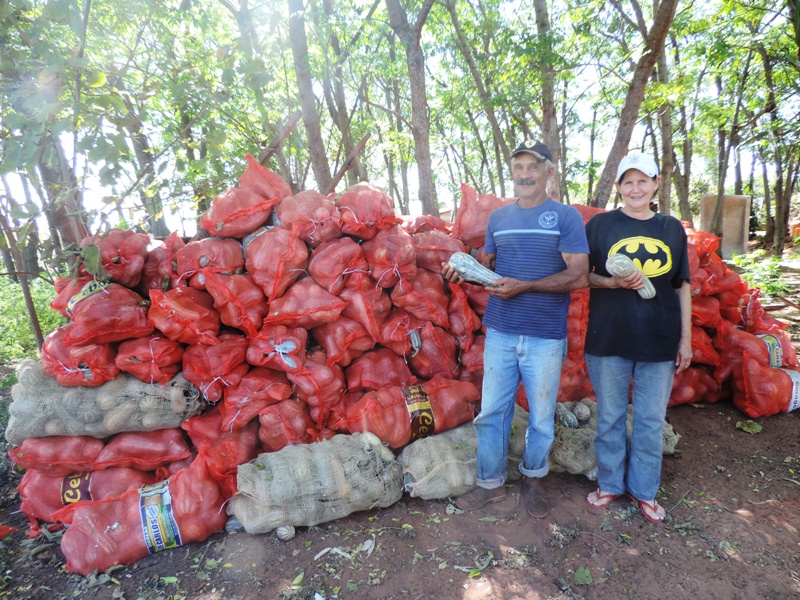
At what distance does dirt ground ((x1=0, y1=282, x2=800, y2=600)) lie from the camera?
214cm

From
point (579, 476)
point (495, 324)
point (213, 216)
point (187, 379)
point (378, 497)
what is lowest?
point (579, 476)

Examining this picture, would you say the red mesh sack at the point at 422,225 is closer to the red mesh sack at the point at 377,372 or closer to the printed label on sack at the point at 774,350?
the red mesh sack at the point at 377,372

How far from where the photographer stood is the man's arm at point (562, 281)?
2273mm

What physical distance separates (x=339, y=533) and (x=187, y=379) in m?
1.43

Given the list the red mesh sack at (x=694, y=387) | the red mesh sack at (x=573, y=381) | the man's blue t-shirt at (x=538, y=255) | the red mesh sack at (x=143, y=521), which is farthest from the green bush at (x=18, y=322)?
the red mesh sack at (x=694, y=387)

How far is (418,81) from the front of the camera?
523 cm

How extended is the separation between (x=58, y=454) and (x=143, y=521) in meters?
0.82

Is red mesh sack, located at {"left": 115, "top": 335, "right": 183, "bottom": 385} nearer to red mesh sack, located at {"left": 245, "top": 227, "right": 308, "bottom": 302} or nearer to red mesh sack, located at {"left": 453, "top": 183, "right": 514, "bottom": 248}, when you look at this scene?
red mesh sack, located at {"left": 245, "top": 227, "right": 308, "bottom": 302}

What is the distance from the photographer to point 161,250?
3.13 m

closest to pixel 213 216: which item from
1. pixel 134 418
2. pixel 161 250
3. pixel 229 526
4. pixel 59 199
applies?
pixel 161 250

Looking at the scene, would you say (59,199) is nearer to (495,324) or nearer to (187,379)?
(187,379)

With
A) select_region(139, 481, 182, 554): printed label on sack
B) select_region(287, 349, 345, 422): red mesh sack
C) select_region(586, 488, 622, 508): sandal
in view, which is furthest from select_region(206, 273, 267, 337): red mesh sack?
select_region(586, 488, 622, 508): sandal

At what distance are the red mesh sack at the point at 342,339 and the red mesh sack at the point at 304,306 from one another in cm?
10

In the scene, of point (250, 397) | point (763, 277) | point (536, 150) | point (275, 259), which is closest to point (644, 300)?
point (536, 150)
